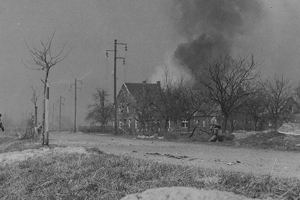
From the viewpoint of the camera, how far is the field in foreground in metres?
6.95

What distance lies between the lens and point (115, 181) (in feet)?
26.8

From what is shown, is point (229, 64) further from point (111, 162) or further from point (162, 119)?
point (111, 162)

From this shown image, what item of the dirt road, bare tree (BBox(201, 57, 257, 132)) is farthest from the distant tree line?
the dirt road

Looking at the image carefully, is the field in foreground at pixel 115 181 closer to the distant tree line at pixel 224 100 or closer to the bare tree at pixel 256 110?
the distant tree line at pixel 224 100

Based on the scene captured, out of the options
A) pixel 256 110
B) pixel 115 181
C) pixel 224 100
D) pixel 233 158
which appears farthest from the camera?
pixel 256 110

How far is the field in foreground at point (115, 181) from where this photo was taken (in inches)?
274

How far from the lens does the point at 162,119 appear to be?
42125 millimetres

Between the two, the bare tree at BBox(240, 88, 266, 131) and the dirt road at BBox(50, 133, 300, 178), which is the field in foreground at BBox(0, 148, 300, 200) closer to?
the dirt road at BBox(50, 133, 300, 178)

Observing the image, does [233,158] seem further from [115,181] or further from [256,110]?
[256,110]

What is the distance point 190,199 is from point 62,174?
437cm

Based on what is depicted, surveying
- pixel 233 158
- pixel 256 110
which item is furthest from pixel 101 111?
pixel 233 158

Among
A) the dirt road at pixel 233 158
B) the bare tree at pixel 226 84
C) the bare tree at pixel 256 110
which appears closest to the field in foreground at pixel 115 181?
the dirt road at pixel 233 158

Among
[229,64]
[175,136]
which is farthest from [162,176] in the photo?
[229,64]

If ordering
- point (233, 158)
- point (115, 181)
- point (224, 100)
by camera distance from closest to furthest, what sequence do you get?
1. point (115, 181)
2. point (233, 158)
3. point (224, 100)
